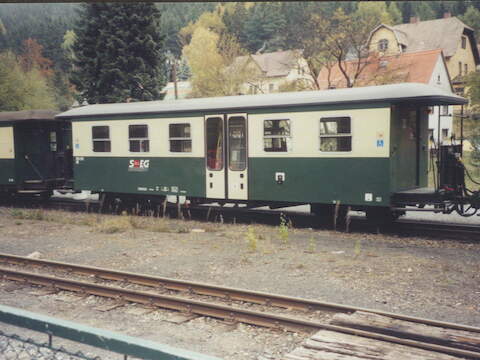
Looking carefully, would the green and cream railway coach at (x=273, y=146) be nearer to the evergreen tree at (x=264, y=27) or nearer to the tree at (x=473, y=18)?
the evergreen tree at (x=264, y=27)

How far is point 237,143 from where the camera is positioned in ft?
43.3

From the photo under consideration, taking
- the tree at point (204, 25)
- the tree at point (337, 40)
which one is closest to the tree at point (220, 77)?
the tree at point (337, 40)

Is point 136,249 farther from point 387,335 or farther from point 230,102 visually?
point 387,335

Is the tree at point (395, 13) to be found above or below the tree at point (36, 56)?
above

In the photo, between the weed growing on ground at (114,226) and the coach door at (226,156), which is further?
the coach door at (226,156)

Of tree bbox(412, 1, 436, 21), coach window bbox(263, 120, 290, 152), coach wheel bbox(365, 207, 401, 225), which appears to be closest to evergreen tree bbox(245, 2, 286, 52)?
tree bbox(412, 1, 436, 21)

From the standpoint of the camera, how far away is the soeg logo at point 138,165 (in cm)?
1461

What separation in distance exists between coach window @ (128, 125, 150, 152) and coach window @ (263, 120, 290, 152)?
3750mm

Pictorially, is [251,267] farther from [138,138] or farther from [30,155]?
[30,155]

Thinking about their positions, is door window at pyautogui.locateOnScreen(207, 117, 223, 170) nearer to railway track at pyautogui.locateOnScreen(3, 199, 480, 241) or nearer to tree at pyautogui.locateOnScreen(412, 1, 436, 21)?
railway track at pyautogui.locateOnScreen(3, 199, 480, 241)

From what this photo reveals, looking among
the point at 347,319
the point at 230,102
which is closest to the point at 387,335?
the point at 347,319

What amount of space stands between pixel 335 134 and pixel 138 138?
19.4ft

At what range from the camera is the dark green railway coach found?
17.8 meters

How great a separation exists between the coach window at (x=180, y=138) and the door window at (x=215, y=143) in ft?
1.99
